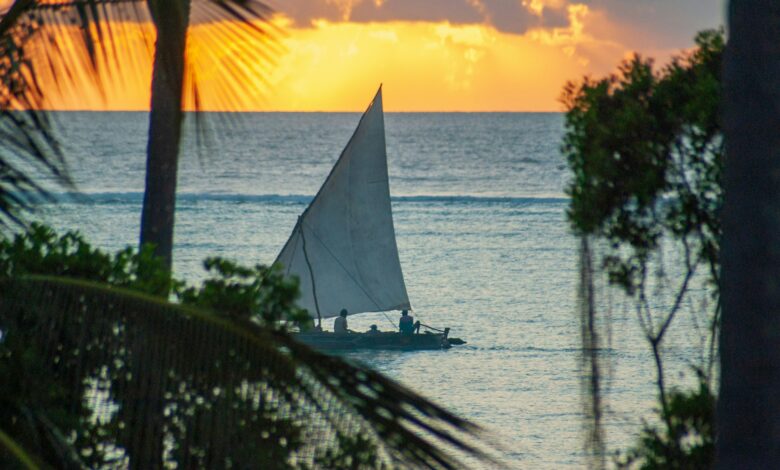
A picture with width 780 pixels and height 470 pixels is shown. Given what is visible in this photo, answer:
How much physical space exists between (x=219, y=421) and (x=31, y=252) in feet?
6.20

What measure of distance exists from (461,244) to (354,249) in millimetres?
22851

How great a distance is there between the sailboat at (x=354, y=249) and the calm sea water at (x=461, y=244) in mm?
1139

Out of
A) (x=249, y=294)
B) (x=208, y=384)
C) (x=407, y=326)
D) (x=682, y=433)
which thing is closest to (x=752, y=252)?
(x=208, y=384)

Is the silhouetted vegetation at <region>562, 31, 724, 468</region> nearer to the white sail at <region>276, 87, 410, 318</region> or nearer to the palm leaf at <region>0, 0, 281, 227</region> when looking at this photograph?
the palm leaf at <region>0, 0, 281, 227</region>

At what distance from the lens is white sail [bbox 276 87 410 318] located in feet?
110

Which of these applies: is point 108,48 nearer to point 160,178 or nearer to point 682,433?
point 160,178

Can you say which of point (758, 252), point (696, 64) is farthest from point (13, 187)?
point (696, 64)

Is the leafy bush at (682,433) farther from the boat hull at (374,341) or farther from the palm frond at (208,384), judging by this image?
the boat hull at (374,341)

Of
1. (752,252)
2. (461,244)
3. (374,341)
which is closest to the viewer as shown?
(752,252)

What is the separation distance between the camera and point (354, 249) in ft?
116

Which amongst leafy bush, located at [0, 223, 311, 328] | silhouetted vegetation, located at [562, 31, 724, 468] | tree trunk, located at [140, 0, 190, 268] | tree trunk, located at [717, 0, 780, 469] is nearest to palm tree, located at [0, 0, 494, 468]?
leafy bush, located at [0, 223, 311, 328]

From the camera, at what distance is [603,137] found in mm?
8703

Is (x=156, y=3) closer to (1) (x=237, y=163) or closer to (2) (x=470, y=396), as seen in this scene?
(2) (x=470, y=396)

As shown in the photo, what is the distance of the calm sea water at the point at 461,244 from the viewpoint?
76.8ft
